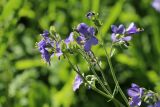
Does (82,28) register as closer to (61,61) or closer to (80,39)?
(80,39)

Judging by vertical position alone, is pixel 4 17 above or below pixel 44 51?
above

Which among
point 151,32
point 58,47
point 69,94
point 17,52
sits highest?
point 17,52

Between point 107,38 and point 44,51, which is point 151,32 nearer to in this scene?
point 107,38

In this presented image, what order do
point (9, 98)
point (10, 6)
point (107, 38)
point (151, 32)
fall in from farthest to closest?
point (151, 32) → point (107, 38) → point (9, 98) → point (10, 6)

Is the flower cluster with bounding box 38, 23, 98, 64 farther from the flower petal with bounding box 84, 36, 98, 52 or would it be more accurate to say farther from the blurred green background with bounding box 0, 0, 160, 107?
the blurred green background with bounding box 0, 0, 160, 107

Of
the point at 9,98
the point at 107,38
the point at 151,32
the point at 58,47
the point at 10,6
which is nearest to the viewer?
the point at 58,47

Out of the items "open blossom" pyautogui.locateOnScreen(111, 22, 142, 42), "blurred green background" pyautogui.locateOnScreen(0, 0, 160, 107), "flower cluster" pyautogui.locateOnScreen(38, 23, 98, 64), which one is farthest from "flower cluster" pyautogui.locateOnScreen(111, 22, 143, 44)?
"blurred green background" pyautogui.locateOnScreen(0, 0, 160, 107)

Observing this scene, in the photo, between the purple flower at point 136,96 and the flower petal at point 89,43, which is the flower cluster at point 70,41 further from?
the purple flower at point 136,96

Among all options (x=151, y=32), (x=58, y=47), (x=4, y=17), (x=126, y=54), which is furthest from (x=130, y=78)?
(x=58, y=47)
